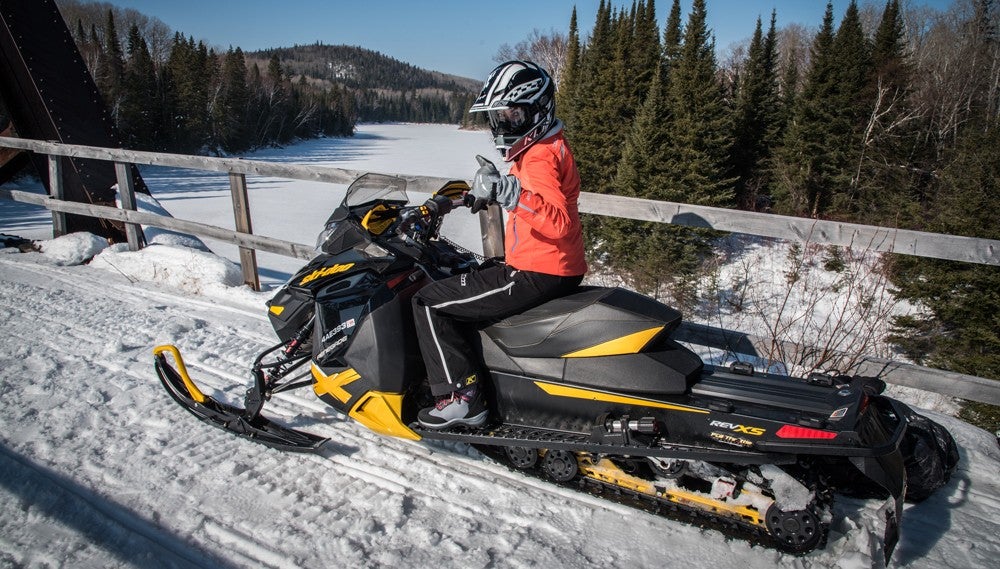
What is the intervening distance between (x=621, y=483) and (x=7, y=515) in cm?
263

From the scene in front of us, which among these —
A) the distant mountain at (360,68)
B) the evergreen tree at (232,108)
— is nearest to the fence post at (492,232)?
the evergreen tree at (232,108)

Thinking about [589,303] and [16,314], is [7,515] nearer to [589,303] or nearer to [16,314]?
[589,303]

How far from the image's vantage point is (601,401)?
2.50 m

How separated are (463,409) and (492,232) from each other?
206 cm

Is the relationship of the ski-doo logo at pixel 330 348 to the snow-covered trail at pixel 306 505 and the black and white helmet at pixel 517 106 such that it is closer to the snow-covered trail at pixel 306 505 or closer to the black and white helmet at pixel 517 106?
the snow-covered trail at pixel 306 505

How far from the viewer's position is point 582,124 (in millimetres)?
29406

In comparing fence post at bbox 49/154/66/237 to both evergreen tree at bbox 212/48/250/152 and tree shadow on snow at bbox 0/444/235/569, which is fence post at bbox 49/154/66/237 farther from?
evergreen tree at bbox 212/48/250/152

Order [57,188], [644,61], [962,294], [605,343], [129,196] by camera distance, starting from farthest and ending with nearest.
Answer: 1. [644,61]
2. [962,294]
3. [57,188]
4. [129,196]
5. [605,343]

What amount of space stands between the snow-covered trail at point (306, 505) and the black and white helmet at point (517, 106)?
1.65 metres

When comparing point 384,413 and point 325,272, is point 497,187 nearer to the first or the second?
point 325,272

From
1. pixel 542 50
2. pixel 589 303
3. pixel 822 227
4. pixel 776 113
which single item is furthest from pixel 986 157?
pixel 542 50

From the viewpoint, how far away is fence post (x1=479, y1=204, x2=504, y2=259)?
447 cm

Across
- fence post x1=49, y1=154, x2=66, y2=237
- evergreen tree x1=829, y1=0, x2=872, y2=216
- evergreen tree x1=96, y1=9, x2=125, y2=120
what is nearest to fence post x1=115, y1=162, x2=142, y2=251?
fence post x1=49, y1=154, x2=66, y2=237

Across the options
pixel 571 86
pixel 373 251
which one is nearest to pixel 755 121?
pixel 571 86
